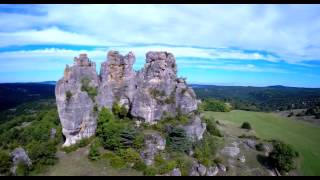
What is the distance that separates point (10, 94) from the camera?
138625 mm

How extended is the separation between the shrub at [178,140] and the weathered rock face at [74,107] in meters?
10.2

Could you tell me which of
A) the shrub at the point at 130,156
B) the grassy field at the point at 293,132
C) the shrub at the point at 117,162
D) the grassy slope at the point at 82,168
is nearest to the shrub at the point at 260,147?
the grassy field at the point at 293,132

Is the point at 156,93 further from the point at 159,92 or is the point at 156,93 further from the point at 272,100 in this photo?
the point at 272,100

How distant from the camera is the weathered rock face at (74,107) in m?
39.5

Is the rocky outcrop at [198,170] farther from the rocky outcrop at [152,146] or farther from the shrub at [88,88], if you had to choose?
the shrub at [88,88]

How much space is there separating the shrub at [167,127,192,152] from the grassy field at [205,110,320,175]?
16.0 m

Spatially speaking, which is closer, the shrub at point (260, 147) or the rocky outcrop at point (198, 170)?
the rocky outcrop at point (198, 170)

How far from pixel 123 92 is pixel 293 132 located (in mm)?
35389

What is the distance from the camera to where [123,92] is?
46.3 meters

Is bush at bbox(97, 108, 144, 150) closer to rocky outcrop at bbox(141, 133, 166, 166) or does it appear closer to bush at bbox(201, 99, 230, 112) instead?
rocky outcrop at bbox(141, 133, 166, 166)

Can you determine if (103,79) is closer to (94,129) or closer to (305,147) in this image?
(94,129)
